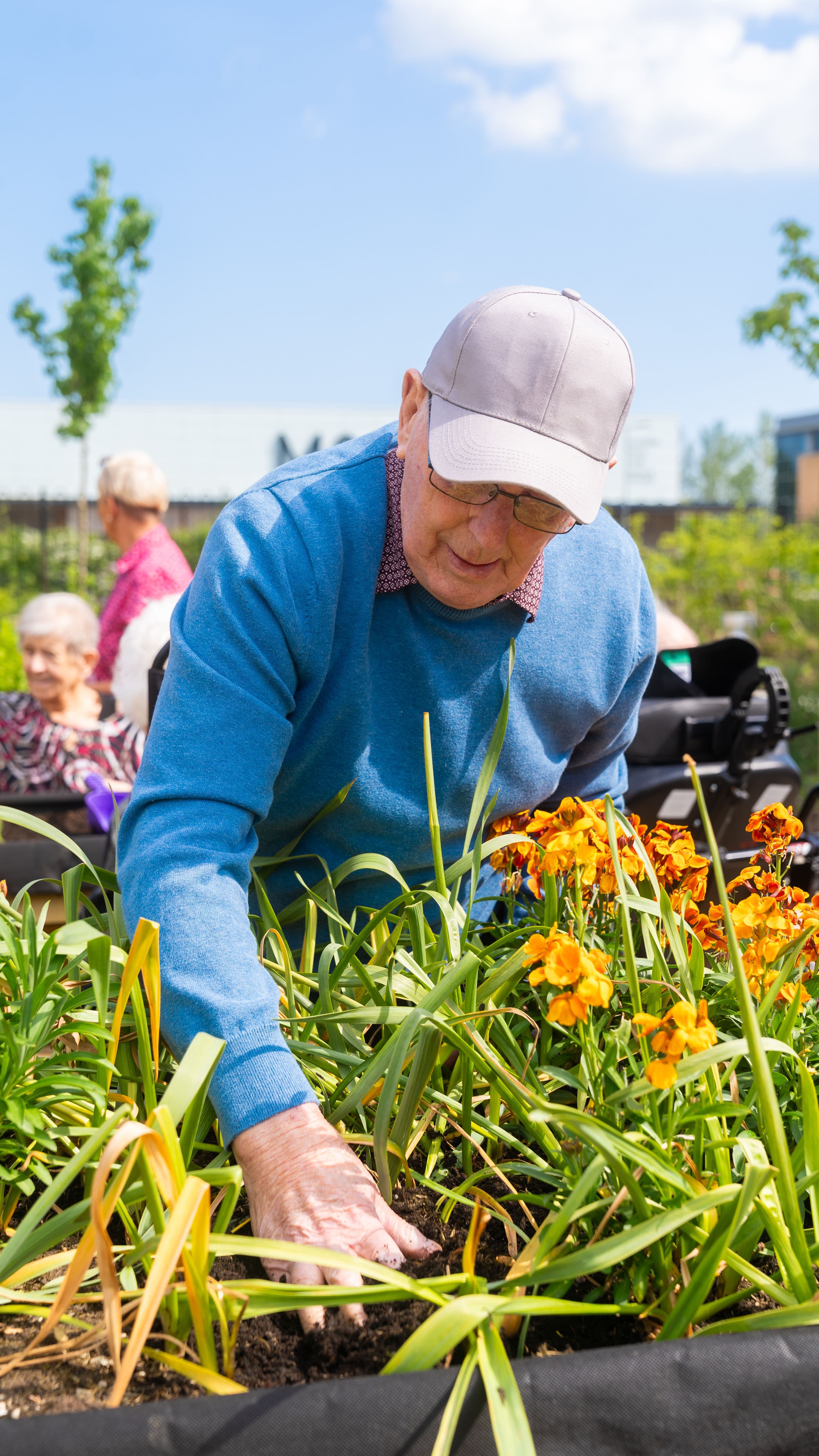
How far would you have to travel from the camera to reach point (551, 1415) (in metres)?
0.65

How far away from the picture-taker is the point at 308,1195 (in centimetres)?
85

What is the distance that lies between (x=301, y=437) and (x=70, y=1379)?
87.5 feet

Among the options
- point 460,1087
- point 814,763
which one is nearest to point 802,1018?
point 460,1087

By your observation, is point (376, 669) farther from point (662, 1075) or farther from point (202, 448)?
point (202, 448)

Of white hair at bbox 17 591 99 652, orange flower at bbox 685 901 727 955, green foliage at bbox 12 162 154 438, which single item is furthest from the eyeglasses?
green foliage at bbox 12 162 154 438

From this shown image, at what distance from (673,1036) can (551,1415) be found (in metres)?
0.24

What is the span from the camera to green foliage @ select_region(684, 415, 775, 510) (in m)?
55.1

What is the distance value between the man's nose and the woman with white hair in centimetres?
285

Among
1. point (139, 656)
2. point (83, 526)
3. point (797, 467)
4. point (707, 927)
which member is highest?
point (797, 467)

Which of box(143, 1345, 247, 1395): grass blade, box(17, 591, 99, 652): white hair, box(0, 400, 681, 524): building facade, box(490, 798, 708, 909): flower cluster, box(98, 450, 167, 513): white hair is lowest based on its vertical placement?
box(143, 1345, 247, 1395): grass blade

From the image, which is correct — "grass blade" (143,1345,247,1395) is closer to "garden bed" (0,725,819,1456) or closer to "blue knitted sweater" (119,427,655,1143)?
"garden bed" (0,725,819,1456)

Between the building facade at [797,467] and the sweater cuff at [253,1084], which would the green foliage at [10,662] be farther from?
the building facade at [797,467]

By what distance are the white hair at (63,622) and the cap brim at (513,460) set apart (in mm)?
3026

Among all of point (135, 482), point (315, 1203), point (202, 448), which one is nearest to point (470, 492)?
point (315, 1203)
